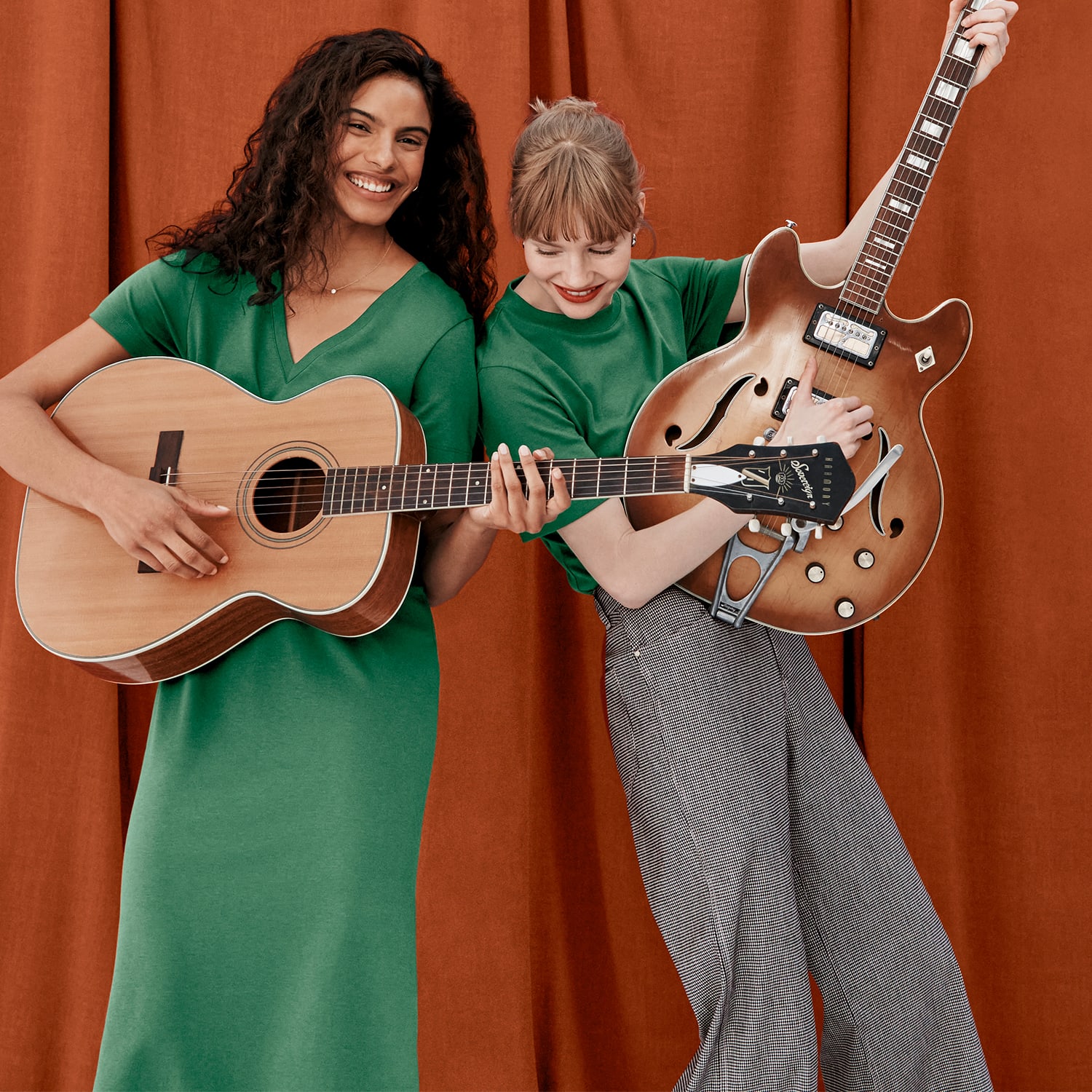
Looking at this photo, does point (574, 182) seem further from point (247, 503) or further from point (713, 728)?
point (713, 728)

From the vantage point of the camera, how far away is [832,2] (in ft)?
7.27

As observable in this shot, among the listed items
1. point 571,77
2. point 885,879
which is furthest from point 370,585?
point 571,77

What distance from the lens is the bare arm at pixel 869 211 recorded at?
1461mm

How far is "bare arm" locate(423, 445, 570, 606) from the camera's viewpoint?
52.2 inches

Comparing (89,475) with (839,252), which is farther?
(839,252)

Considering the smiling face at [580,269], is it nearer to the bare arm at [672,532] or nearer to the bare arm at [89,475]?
the bare arm at [672,532]

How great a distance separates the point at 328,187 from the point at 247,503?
0.49m

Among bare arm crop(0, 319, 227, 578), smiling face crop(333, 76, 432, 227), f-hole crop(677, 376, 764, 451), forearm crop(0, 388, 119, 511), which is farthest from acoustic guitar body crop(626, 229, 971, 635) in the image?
forearm crop(0, 388, 119, 511)

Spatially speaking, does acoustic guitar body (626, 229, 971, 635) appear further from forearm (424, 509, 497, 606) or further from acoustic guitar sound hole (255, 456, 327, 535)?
acoustic guitar sound hole (255, 456, 327, 535)

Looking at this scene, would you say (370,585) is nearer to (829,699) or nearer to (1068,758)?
(829,699)

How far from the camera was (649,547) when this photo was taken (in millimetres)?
1414

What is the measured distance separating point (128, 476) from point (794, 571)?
3.15 feet

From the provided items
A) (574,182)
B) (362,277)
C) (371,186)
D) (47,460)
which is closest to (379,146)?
(371,186)

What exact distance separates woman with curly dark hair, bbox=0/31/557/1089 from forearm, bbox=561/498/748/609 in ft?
0.39
